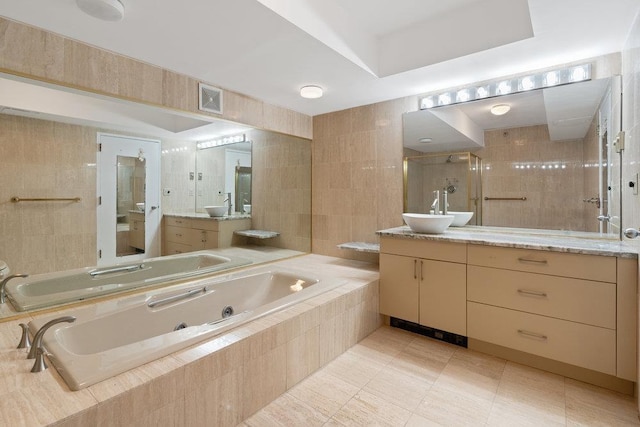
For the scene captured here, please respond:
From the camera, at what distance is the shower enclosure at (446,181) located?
260cm

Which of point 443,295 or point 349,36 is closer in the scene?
point 349,36

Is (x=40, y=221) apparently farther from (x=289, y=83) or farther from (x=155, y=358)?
(x=289, y=83)

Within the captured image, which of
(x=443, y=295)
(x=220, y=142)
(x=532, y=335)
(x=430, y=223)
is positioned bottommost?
(x=532, y=335)

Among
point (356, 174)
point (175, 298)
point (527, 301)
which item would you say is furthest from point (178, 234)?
point (527, 301)

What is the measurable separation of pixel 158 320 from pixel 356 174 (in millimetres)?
2328

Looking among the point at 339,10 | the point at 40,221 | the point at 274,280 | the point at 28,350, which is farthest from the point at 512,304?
the point at 40,221

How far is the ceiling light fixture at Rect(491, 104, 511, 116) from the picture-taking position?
8.01 feet

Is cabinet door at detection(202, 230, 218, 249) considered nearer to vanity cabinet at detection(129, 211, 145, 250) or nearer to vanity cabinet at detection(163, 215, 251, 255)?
vanity cabinet at detection(163, 215, 251, 255)

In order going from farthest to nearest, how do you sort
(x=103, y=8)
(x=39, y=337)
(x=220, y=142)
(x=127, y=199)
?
(x=220, y=142), (x=127, y=199), (x=103, y=8), (x=39, y=337)

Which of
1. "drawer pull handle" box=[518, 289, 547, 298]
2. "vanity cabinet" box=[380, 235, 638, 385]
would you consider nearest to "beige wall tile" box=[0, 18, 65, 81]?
"vanity cabinet" box=[380, 235, 638, 385]

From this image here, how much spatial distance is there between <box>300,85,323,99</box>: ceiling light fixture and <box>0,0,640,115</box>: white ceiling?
84mm

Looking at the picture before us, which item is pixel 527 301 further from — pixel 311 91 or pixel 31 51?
pixel 31 51

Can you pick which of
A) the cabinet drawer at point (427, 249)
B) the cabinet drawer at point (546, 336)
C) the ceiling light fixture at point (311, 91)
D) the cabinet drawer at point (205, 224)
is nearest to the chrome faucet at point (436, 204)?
the cabinet drawer at point (427, 249)

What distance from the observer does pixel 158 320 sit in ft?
6.41
